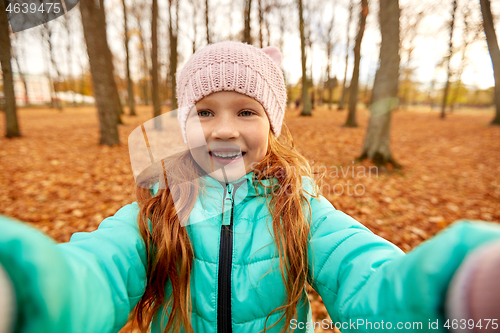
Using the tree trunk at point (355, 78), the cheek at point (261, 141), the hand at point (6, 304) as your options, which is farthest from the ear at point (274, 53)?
the tree trunk at point (355, 78)

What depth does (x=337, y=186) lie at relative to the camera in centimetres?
502

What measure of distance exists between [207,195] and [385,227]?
3393 millimetres

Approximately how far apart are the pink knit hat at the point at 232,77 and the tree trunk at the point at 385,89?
4.88 m

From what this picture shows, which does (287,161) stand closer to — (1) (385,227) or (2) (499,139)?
(1) (385,227)

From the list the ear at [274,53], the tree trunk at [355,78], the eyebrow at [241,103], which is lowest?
the eyebrow at [241,103]

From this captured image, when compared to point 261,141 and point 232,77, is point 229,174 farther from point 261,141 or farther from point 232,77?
point 232,77

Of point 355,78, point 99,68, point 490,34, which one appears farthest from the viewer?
point 355,78

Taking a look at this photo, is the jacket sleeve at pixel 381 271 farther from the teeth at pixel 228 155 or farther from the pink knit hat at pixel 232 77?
the pink knit hat at pixel 232 77

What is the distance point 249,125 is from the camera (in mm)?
1392

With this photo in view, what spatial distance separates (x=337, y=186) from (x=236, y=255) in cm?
434

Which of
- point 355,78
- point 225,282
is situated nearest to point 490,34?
point 355,78

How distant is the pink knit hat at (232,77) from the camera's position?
1.46m

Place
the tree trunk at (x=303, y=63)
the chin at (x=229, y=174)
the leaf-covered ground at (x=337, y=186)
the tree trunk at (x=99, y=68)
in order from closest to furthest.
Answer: the chin at (x=229, y=174), the leaf-covered ground at (x=337, y=186), the tree trunk at (x=99, y=68), the tree trunk at (x=303, y=63)

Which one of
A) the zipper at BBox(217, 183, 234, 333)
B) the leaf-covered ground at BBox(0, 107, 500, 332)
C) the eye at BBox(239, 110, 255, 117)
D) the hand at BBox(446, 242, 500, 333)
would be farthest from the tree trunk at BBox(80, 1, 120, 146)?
the hand at BBox(446, 242, 500, 333)
